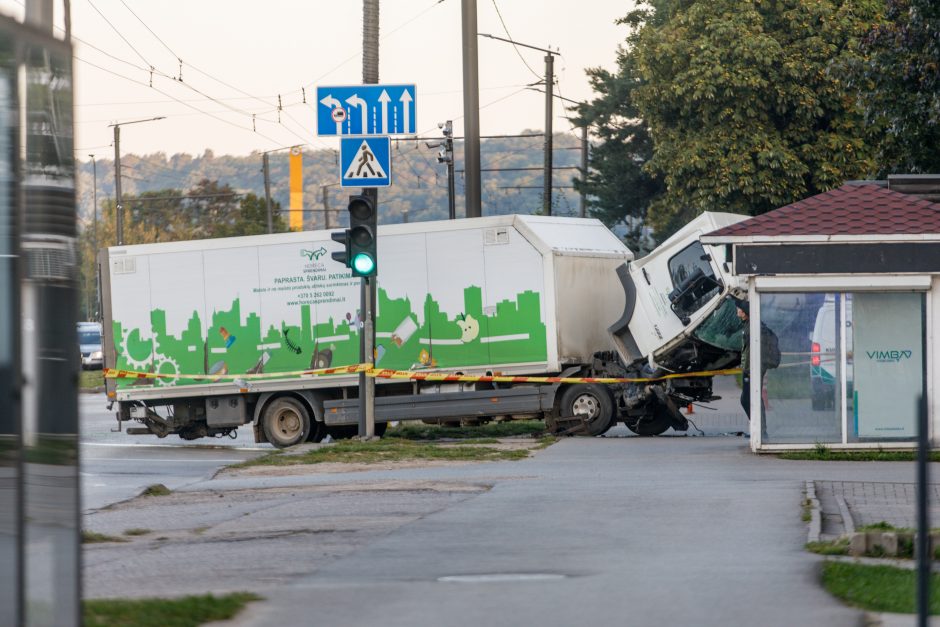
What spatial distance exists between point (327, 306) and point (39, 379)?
1686cm

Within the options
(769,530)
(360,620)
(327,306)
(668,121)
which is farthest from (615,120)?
(360,620)

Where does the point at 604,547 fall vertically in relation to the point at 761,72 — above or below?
below

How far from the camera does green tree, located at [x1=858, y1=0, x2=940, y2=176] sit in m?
24.6

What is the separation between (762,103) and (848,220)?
20.3 meters

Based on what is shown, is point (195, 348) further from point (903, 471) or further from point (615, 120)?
point (615, 120)

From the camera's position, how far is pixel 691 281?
69.3 ft

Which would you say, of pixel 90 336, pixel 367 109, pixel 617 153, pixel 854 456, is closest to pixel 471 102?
pixel 367 109

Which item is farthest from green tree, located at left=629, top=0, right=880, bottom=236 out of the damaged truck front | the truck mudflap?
the damaged truck front

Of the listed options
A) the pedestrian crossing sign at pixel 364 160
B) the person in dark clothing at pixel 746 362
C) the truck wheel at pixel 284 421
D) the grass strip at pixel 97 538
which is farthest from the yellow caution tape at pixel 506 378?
the grass strip at pixel 97 538

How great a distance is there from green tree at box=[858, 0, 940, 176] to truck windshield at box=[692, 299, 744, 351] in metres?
5.60

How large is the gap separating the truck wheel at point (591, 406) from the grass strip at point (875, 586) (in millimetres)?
12946

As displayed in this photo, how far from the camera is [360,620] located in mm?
7016

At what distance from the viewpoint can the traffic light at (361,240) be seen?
1891 cm

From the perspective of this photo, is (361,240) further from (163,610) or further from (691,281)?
(163,610)
